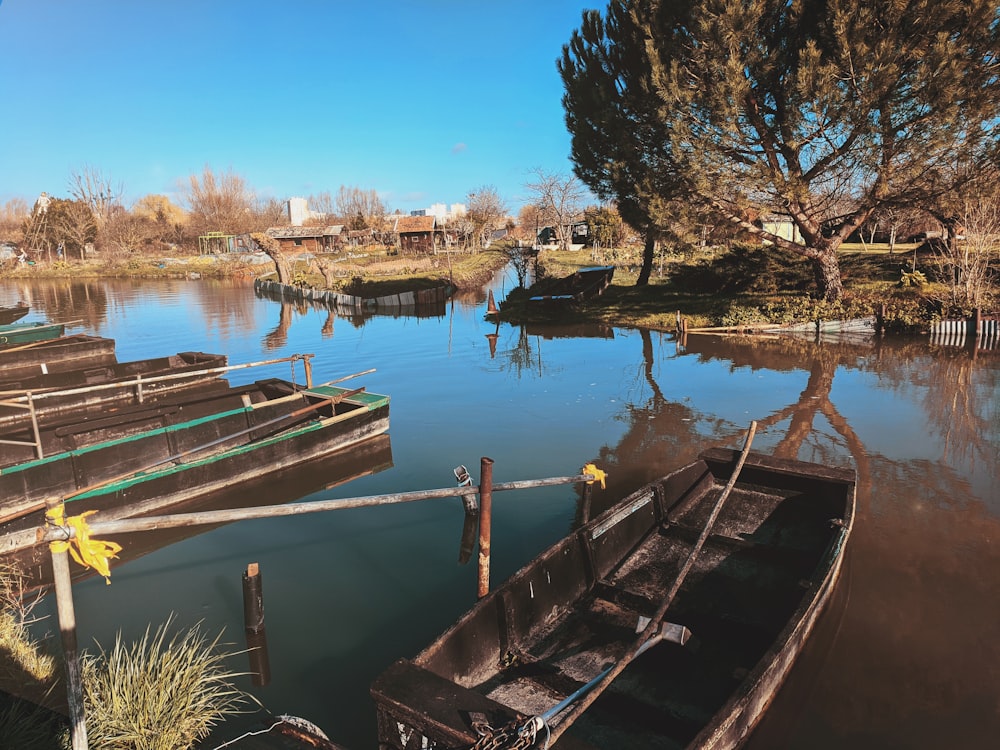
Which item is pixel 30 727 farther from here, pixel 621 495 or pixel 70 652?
pixel 621 495

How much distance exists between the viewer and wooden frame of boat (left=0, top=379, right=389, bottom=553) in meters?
9.00

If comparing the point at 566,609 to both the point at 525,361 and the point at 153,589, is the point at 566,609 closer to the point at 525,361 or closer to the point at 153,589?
the point at 153,589

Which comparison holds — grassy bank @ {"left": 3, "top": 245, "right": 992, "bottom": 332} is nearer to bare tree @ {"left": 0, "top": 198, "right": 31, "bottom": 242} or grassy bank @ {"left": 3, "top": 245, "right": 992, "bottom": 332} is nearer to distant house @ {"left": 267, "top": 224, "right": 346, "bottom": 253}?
distant house @ {"left": 267, "top": 224, "right": 346, "bottom": 253}

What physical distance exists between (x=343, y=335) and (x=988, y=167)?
2402 centimetres

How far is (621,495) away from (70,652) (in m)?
7.91

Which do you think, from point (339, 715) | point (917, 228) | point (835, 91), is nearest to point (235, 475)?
point (339, 715)

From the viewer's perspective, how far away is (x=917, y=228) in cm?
4453

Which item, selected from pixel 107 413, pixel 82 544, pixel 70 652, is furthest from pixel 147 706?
pixel 107 413

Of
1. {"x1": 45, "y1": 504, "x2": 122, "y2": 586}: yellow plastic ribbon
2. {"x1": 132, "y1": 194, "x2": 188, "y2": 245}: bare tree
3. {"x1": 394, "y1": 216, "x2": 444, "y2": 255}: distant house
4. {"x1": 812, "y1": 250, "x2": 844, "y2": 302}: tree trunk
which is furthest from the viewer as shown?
{"x1": 132, "y1": 194, "x2": 188, "y2": 245}: bare tree

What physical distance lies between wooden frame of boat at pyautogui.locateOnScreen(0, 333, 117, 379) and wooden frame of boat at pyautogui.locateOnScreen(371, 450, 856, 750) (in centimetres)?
1552

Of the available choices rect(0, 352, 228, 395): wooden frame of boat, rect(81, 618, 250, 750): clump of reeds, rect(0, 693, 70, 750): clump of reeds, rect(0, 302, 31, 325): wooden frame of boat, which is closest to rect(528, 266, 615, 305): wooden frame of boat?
rect(0, 352, 228, 395): wooden frame of boat

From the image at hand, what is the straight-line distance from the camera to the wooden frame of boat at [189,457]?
9.00 metres

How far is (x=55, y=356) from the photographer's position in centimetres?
1702

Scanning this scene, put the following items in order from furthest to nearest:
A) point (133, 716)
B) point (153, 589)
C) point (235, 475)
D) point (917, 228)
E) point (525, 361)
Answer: point (917, 228) < point (525, 361) < point (235, 475) < point (153, 589) < point (133, 716)
